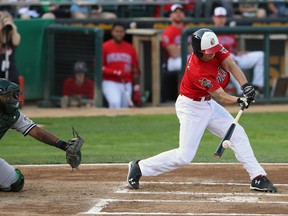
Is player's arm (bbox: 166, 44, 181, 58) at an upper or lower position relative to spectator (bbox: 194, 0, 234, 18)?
lower

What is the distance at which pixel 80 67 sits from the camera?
16.4 meters

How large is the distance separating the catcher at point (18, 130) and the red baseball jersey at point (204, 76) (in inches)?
46.1

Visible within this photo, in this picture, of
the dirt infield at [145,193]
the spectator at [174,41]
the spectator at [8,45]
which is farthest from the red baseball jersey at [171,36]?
the dirt infield at [145,193]

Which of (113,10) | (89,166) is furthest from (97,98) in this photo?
(89,166)

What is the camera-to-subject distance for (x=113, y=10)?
1839 cm

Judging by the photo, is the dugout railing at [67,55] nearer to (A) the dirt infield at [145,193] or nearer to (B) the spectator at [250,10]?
(B) the spectator at [250,10]

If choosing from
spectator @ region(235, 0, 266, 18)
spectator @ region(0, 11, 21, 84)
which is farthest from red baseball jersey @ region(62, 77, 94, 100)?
spectator @ region(235, 0, 266, 18)

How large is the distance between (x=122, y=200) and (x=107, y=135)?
529 cm

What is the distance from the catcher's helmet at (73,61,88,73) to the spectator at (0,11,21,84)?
1.97m

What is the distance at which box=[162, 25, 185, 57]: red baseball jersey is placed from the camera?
16.6 meters

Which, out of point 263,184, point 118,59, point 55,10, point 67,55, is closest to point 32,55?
point 67,55

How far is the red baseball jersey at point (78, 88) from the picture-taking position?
1644cm

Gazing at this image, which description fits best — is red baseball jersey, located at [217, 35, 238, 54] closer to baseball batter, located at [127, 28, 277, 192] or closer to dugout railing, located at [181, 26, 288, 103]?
dugout railing, located at [181, 26, 288, 103]

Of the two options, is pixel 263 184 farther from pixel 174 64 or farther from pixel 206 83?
pixel 174 64
